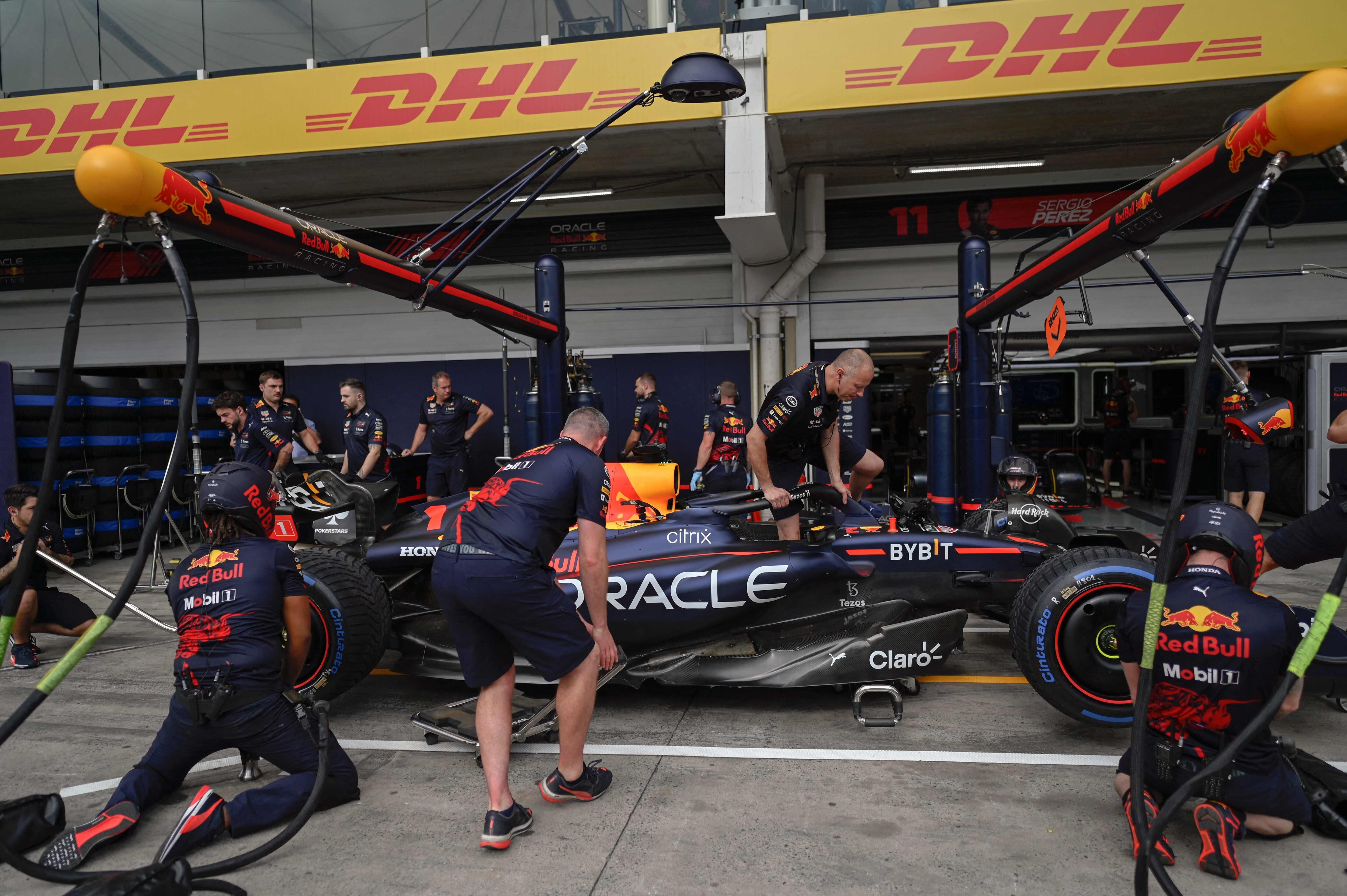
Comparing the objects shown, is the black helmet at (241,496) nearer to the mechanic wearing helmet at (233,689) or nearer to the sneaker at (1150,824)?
the mechanic wearing helmet at (233,689)

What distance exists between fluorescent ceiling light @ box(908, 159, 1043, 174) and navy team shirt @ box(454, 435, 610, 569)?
857 cm

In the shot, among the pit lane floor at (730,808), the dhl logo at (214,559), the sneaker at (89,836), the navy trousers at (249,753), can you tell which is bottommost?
the pit lane floor at (730,808)

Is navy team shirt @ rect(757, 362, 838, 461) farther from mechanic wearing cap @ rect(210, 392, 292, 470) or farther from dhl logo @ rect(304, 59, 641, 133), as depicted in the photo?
mechanic wearing cap @ rect(210, 392, 292, 470)

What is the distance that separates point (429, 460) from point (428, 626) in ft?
17.5

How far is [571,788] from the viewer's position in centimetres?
306

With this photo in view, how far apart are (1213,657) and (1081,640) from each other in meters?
1.00

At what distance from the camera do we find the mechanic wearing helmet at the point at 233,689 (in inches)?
110

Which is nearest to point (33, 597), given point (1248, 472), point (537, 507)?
point (537, 507)

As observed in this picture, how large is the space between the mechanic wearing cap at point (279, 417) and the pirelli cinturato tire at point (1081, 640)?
6.81 meters

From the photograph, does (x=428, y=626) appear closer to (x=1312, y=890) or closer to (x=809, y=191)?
(x=1312, y=890)

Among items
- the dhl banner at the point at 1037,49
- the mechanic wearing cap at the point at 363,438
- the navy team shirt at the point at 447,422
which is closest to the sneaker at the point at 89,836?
the mechanic wearing cap at the point at 363,438

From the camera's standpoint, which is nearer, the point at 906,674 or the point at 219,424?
the point at 906,674

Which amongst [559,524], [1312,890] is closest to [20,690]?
[559,524]

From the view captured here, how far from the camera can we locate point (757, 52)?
26.6 feet
